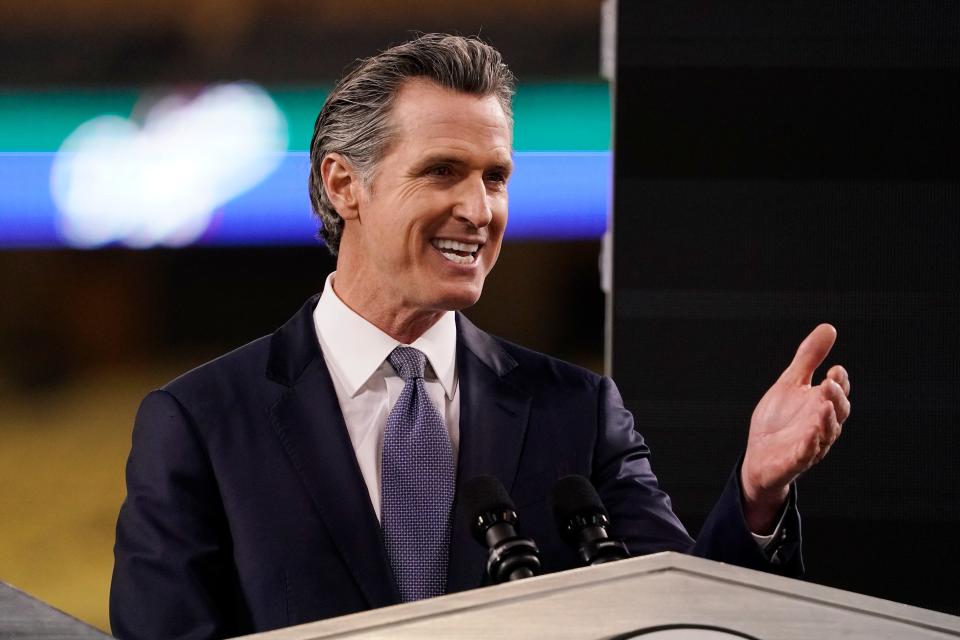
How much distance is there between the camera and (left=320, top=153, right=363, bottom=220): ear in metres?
1.81

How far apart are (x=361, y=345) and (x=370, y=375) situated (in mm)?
45

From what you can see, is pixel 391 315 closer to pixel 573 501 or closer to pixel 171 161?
pixel 573 501

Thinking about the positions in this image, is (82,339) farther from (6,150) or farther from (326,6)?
(326,6)

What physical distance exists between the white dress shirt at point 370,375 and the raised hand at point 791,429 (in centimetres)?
42

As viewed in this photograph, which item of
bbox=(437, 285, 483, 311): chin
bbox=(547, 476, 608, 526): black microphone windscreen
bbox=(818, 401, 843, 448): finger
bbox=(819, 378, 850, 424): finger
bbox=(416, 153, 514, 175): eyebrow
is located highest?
bbox=(416, 153, 514, 175): eyebrow

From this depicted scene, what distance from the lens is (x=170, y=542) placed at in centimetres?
→ 157

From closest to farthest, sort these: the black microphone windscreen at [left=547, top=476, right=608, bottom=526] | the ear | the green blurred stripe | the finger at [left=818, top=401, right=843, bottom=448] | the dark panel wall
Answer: the black microphone windscreen at [left=547, top=476, right=608, bottom=526]
the finger at [left=818, top=401, right=843, bottom=448]
the ear
the dark panel wall
the green blurred stripe

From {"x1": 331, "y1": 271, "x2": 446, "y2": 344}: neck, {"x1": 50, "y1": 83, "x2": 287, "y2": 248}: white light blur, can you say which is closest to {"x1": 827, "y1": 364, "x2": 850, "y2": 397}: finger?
{"x1": 331, "y1": 271, "x2": 446, "y2": 344}: neck

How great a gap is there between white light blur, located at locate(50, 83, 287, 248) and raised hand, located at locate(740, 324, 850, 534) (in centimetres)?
159

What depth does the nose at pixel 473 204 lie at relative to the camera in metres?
1.69

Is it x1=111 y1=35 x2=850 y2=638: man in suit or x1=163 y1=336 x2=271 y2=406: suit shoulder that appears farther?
x1=163 y1=336 x2=271 y2=406: suit shoulder

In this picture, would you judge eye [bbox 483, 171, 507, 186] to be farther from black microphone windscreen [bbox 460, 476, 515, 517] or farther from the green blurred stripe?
the green blurred stripe

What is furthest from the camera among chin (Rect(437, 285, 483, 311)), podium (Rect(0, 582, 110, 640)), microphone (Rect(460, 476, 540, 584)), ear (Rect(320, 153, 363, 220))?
ear (Rect(320, 153, 363, 220))

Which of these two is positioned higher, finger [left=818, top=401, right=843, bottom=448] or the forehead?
the forehead
